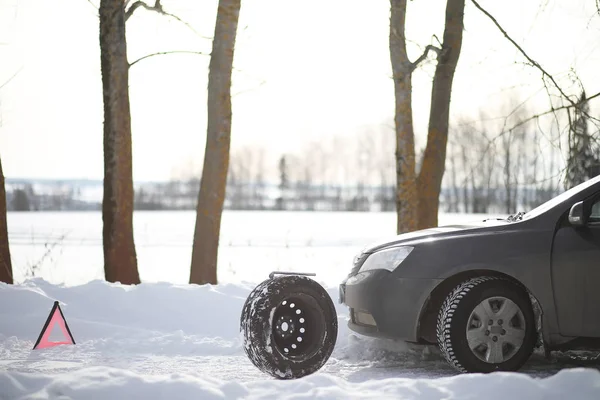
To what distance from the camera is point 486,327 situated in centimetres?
608

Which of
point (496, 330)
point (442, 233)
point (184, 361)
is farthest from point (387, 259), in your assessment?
point (184, 361)

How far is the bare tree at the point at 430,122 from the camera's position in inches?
496

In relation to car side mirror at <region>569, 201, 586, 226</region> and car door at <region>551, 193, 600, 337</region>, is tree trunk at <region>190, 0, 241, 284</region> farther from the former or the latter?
car side mirror at <region>569, 201, 586, 226</region>

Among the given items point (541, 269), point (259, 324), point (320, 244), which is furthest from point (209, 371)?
point (320, 244)

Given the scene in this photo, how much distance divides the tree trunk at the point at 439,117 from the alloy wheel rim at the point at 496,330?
6.99 m

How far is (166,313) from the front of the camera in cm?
934

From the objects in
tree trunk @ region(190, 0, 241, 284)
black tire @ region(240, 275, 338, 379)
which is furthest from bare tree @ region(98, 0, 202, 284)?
black tire @ region(240, 275, 338, 379)

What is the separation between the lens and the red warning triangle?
786cm

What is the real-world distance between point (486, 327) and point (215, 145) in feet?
22.4

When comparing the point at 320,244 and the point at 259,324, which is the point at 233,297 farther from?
the point at 320,244

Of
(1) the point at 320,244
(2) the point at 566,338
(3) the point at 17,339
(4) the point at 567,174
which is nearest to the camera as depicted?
(2) the point at 566,338

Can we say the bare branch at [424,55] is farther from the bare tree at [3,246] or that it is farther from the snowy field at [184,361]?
the bare tree at [3,246]

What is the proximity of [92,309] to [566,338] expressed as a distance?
6.06m

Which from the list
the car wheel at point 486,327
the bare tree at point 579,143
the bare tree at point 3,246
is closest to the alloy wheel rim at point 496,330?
the car wheel at point 486,327
